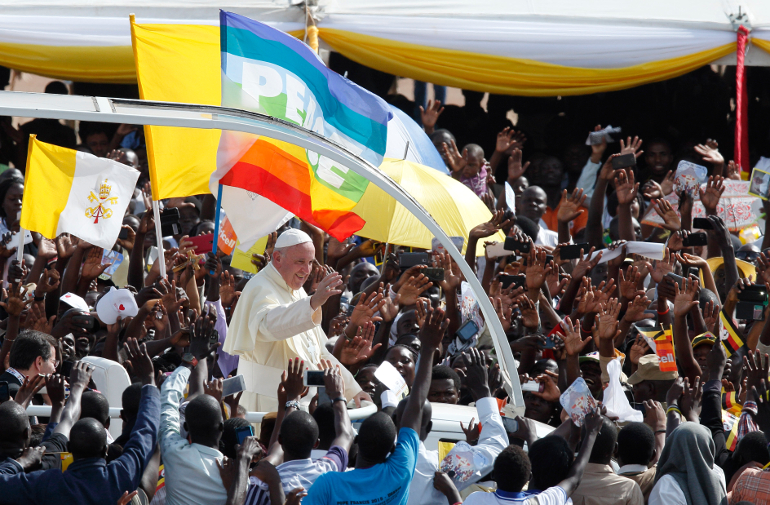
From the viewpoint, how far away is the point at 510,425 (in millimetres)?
5133

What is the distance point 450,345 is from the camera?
7.46 meters

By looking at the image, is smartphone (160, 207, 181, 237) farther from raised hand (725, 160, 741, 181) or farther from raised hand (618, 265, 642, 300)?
raised hand (725, 160, 741, 181)

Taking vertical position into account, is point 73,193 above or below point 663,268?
above

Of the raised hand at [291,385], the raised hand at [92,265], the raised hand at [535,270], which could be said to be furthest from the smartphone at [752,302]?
the raised hand at [92,265]

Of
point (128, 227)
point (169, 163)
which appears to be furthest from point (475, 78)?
point (169, 163)

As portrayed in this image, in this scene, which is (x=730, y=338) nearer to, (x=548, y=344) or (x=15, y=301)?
(x=548, y=344)

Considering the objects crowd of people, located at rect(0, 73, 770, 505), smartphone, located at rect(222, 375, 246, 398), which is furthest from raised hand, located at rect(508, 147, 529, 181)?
smartphone, located at rect(222, 375, 246, 398)

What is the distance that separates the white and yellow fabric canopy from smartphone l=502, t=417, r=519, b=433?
690 cm

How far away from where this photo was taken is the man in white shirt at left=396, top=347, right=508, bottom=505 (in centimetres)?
481

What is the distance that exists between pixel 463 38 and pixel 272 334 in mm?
6359

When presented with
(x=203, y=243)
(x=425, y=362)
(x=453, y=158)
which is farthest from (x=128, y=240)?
(x=425, y=362)

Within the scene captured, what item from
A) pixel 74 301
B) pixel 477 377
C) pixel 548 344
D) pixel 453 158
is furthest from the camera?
pixel 453 158

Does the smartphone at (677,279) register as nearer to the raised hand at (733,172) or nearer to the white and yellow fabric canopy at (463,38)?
the raised hand at (733,172)

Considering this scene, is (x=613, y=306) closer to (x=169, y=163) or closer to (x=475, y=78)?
(x=169, y=163)
